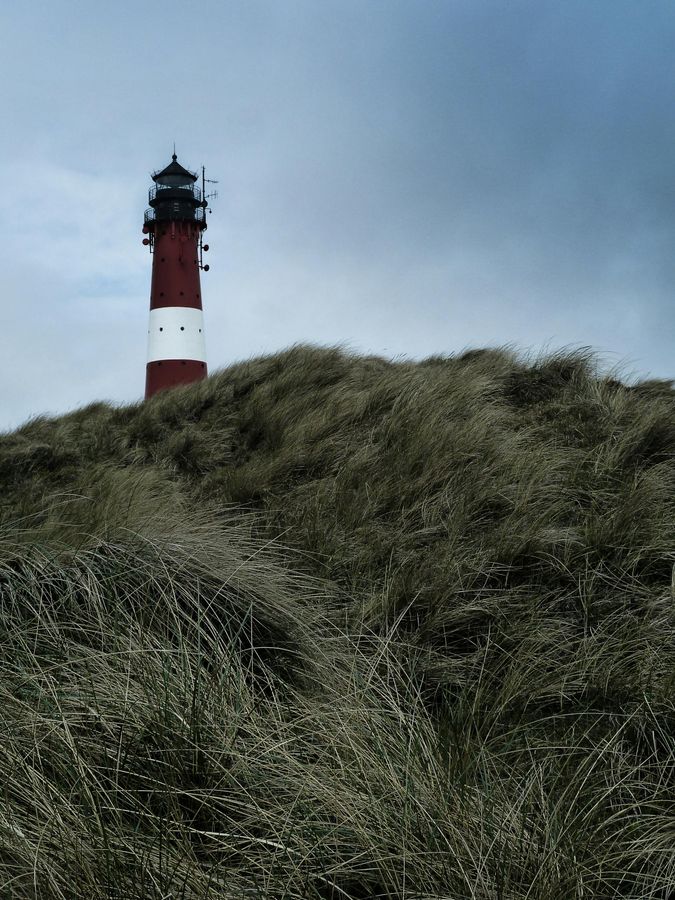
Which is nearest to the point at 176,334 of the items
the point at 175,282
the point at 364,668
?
the point at 175,282

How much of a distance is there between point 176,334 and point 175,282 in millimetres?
1763

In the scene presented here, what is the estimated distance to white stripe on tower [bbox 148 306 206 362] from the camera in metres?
19.0

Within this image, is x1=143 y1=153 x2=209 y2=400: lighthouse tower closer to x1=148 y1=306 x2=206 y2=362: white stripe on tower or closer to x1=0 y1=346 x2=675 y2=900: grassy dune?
x1=148 y1=306 x2=206 y2=362: white stripe on tower

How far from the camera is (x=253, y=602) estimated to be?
263 cm

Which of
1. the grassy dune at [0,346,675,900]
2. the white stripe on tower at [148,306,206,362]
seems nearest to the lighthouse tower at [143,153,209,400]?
the white stripe on tower at [148,306,206,362]

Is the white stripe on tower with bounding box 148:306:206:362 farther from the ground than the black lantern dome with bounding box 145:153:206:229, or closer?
closer

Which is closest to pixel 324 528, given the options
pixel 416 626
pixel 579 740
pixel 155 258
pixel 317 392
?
pixel 416 626

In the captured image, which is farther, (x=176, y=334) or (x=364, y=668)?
(x=176, y=334)

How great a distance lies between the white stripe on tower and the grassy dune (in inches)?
550

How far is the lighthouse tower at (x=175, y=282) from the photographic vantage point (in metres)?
18.9

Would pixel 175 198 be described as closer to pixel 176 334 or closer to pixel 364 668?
pixel 176 334

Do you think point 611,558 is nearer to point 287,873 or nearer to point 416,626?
point 416,626

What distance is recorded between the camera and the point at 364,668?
8.34 ft

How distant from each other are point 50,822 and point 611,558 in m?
2.65
